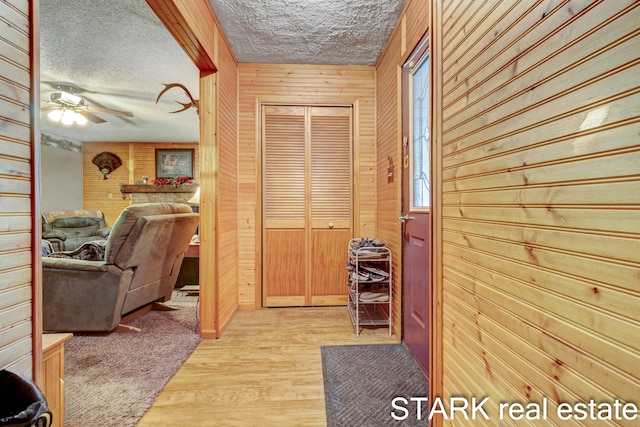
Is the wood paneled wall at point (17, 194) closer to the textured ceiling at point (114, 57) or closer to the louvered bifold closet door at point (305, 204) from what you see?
the textured ceiling at point (114, 57)

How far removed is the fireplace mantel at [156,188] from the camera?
6.55m

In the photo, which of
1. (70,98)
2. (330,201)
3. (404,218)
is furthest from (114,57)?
(404,218)

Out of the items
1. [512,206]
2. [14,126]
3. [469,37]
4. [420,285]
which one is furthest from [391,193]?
[14,126]

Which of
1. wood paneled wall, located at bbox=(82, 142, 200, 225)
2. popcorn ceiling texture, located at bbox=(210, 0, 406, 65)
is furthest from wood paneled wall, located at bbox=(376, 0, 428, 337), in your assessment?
wood paneled wall, located at bbox=(82, 142, 200, 225)

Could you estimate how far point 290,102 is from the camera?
3117 mm

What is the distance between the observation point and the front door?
6.44 ft

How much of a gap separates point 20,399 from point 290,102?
9.62 feet

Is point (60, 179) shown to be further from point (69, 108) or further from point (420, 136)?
point (420, 136)

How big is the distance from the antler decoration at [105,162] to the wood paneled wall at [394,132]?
21.8 feet

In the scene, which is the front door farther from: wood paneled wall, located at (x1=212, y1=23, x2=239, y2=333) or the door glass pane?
wood paneled wall, located at (x1=212, y1=23, x2=239, y2=333)

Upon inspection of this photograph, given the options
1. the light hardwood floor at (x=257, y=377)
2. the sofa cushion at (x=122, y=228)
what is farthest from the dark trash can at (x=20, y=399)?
the sofa cushion at (x=122, y=228)

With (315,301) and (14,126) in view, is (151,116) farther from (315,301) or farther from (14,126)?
(14,126)

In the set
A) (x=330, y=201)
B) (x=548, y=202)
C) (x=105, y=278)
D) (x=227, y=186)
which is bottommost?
(x=105, y=278)

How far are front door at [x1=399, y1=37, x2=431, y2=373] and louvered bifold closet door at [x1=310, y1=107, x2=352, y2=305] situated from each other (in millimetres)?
916
